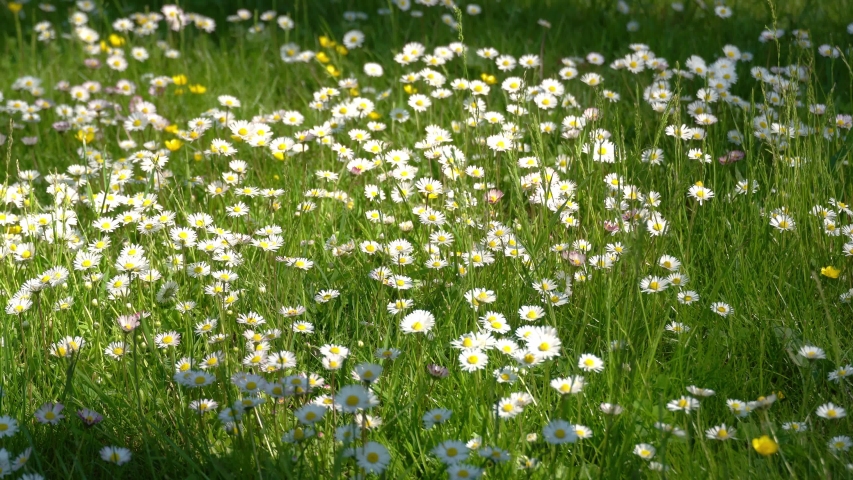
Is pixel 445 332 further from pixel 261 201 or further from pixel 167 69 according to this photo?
pixel 167 69

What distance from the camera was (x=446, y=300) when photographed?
8.06ft

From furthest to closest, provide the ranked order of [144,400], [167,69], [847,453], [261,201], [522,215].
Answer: [167,69] → [261,201] → [522,215] → [144,400] → [847,453]

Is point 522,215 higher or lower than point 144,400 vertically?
higher

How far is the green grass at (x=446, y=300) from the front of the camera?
6.31ft

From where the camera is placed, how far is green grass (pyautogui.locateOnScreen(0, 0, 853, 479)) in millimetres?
1925

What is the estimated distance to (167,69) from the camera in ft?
Result: 14.7

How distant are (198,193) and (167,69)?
58.0 inches

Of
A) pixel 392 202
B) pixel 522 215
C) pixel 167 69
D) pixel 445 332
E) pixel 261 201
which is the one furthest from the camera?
pixel 167 69

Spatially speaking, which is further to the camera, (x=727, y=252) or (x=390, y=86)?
(x=390, y=86)

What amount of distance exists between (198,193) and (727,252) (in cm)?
185

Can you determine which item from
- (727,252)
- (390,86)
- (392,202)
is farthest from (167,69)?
(727,252)

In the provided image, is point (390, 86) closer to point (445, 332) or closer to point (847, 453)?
point (445, 332)

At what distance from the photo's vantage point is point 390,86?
4172 mm

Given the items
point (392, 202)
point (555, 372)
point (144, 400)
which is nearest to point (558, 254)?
point (555, 372)
